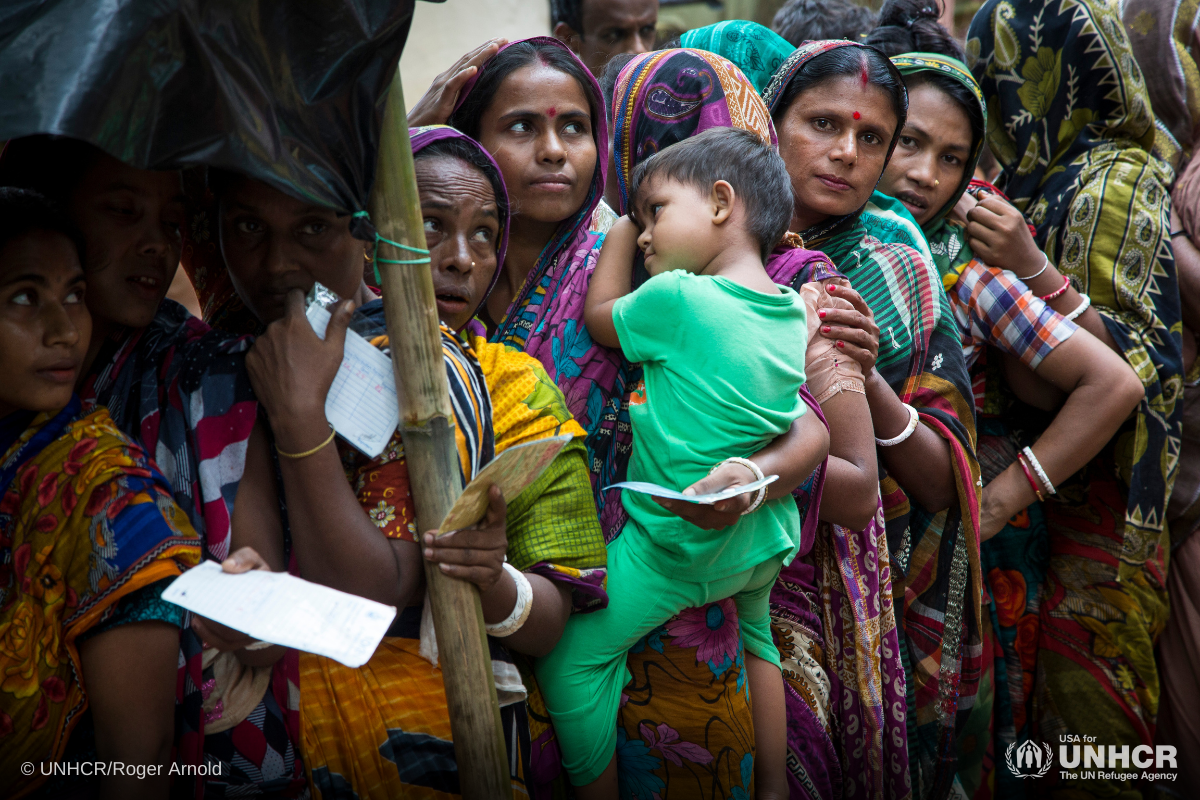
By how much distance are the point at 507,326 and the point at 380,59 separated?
3.32ft

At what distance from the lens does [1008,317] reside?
10.0ft

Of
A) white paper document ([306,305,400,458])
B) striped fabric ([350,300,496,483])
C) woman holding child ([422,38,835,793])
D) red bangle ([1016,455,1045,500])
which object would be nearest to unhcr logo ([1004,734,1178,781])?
red bangle ([1016,455,1045,500])

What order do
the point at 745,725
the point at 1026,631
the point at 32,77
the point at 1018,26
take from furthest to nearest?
the point at 1018,26 < the point at 1026,631 < the point at 745,725 < the point at 32,77

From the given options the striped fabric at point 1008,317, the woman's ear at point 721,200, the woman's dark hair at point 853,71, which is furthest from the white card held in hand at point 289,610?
the striped fabric at point 1008,317

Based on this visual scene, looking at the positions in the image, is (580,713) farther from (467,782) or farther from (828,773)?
(828,773)

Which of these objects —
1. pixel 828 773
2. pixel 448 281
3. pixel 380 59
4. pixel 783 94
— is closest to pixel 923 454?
pixel 828 773

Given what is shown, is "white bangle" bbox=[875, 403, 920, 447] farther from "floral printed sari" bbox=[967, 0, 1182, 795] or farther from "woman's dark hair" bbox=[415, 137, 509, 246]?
"woman's dark hair" bbox=[415, 137, 509, 246]

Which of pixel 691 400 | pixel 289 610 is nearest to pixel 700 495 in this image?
pixel 691 400

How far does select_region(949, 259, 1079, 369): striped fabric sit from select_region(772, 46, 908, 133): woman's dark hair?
0.70 metres

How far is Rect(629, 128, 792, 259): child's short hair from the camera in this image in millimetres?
2168

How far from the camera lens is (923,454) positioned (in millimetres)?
2670

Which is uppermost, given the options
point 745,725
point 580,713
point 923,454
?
point 923,454

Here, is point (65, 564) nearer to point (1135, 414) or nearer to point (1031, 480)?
point (1031, 480)

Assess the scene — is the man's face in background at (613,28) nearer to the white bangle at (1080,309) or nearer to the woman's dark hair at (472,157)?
the woman's dark hair at (472,157)
